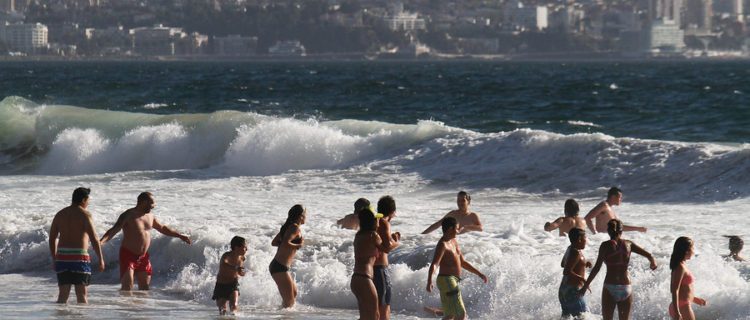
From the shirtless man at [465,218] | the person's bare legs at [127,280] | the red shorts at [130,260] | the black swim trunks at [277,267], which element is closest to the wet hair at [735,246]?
the shirtless man at [465,218]

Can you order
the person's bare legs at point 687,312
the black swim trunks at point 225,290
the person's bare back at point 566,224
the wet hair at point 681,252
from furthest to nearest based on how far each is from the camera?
the person's bare back at point 566,224, the black swim trunks at point 225,290, the person's bare legs at point 687,312, the wet hair at point 681,252

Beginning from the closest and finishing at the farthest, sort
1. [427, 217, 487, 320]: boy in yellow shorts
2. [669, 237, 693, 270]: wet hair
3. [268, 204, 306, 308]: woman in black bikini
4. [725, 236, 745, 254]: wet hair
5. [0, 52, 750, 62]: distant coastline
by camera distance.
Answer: [669, 237, 693, 270]: wet hair < [427, 217, 487, 320]: boy in yellow shorts < [268, 204, 306, 308]: woman in black bikini < [725, 236, 745, 254]: wet hair < [0, 52, 750, 62]: distant coastline

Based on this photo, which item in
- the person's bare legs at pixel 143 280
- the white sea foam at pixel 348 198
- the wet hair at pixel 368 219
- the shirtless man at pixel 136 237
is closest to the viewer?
the wet hair at pixel 368 219

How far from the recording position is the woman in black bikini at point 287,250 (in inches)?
480

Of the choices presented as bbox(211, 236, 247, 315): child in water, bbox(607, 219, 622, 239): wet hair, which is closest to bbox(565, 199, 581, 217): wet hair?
bbox(607, 219, 622, 239): wet hair

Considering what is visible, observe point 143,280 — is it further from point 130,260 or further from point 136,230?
point 136,230

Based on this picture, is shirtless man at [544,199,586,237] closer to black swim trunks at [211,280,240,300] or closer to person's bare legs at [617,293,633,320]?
person's bare legs at [617,293,633,320]

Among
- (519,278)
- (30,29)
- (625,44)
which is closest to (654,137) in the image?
(519,278)

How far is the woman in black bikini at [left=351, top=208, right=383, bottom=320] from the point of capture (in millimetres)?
10992

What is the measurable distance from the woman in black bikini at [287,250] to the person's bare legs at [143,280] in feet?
6.54

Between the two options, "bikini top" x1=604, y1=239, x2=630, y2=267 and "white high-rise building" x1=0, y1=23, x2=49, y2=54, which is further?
"white high-rise building" x1=0, y1=23, x2=49, y2=54

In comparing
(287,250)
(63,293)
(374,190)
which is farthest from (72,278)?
(374,190)

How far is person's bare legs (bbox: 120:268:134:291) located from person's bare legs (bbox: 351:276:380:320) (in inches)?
155

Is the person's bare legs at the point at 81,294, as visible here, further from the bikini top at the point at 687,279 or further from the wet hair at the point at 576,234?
the bikini top at the point at 687,279
